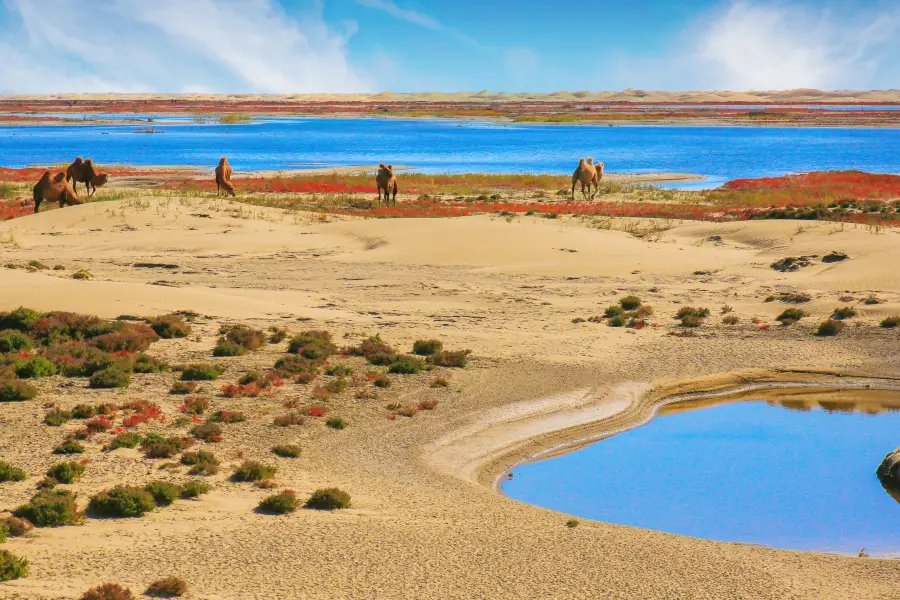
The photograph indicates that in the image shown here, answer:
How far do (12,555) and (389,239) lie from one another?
23.8 metres

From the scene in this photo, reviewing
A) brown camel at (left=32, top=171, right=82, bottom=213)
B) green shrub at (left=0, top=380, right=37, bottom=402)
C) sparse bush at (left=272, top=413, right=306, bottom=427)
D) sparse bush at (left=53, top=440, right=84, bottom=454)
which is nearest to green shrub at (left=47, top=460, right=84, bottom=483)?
sparse bush at (left=53, top=440, right=84, bottom=454)

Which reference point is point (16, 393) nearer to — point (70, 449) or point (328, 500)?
point (70, 449)

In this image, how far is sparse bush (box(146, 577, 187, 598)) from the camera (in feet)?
29.1

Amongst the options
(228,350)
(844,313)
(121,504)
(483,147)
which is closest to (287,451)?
(121,504)

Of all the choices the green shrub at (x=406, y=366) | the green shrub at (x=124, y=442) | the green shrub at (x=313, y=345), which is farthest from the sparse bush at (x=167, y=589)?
the green shrub at (x=313, y=345)

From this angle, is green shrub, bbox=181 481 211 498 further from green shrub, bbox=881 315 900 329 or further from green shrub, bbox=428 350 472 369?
green shrub, bbox=881 315 900 329

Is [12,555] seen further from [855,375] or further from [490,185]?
[490,185]

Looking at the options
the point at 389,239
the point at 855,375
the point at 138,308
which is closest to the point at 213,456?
the point at 138,308

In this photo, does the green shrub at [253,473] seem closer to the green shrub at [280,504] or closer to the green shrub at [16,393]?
the green shrub at [280,504]

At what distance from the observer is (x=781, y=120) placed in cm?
14138

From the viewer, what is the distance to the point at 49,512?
34.2 ft

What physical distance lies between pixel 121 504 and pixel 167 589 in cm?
228

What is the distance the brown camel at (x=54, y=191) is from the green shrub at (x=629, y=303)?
910 inches

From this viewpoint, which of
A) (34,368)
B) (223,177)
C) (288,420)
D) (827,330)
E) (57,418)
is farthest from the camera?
(223,177)
